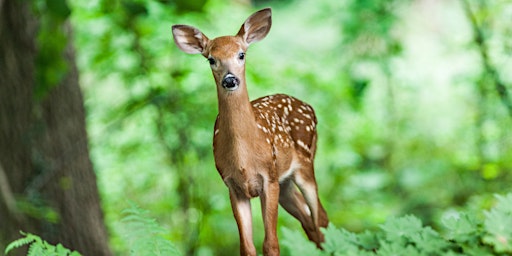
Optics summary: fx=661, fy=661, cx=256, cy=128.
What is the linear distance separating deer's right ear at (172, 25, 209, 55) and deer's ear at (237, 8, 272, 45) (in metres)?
0.08

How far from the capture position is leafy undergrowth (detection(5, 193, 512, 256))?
4.50ft

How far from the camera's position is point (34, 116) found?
343 cm

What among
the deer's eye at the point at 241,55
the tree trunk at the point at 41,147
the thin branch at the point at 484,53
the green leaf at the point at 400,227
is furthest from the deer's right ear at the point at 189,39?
the thin branch at the point at 484,53

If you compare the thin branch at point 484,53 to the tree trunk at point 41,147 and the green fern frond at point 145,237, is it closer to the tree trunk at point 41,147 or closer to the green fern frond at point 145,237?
the tree trunk at point 41,147

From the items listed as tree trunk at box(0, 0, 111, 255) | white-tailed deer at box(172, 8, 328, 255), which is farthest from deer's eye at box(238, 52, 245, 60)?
tree trunk at box(0, 0, 111, 255)

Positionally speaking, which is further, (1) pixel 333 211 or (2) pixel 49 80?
(1) pixel 333 211

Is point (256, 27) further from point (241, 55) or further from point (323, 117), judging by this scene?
point (323, 117)

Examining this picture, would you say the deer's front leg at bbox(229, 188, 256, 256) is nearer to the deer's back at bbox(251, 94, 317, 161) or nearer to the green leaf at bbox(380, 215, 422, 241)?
the deer's back at bbox(251, 94, 317, 161)

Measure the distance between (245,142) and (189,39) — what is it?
0.84ft

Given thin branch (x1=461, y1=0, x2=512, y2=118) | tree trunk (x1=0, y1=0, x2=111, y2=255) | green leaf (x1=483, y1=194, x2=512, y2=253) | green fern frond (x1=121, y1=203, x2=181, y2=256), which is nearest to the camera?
green leaf (x1=483, y1=194, x2=512, y2=253)

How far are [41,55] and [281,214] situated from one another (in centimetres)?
247

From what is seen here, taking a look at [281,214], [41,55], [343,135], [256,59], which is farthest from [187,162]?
[343,135]

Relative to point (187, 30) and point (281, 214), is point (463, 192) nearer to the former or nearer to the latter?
point (281, 214)

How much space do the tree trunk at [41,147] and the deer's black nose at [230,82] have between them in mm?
2295
